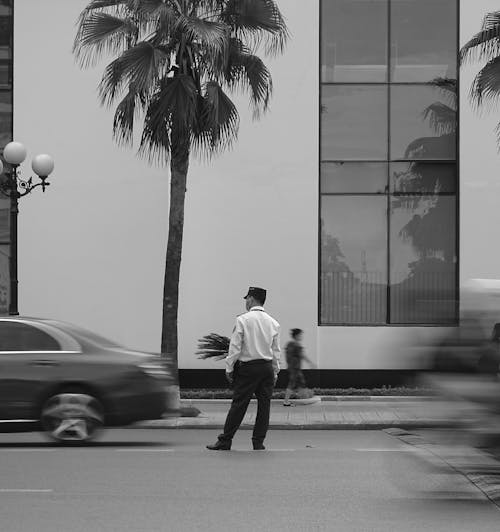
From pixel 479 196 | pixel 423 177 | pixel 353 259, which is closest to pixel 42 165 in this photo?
pixel 353 259

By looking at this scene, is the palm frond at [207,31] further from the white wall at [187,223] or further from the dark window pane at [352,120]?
the dark window pane at [352,120]

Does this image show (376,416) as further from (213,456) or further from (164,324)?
(213,456)

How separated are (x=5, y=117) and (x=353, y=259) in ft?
25.8

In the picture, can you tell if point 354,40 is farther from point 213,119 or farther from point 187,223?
point 213,119

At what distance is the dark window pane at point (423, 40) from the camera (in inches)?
971

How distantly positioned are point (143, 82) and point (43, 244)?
6.67 metres

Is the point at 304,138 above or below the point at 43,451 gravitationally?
above

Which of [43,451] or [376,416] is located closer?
[43,451]

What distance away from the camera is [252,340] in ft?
42.4

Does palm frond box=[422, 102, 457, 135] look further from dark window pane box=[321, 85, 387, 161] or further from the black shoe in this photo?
the black shoe

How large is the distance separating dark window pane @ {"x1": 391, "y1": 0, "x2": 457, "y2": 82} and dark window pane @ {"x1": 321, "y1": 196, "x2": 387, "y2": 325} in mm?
2786

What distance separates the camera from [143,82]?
19.0 metres

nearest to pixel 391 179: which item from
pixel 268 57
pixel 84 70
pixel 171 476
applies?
pixel 268 57

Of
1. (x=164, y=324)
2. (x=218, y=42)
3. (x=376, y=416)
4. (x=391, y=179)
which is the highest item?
(x=218, y=42)
